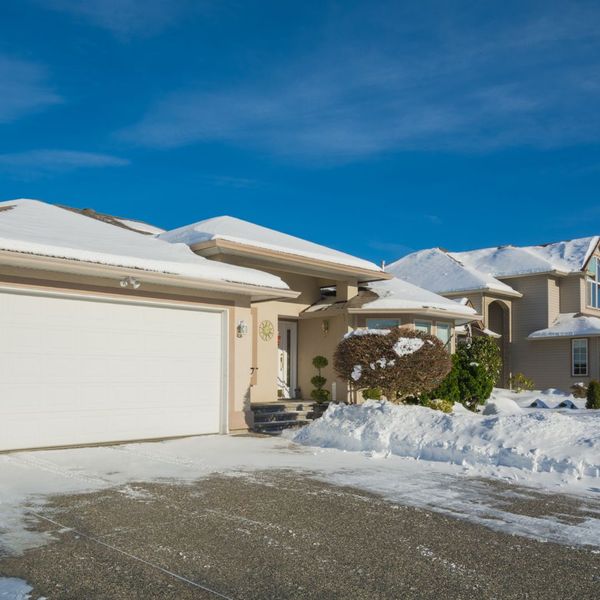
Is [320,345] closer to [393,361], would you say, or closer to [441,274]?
[393,361]

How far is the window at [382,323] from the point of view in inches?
713

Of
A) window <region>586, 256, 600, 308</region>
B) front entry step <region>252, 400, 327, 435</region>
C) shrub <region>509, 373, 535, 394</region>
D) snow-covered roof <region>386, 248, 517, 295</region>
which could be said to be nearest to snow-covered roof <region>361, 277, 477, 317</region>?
front entry step <region>252, 400, 327, 435</region>

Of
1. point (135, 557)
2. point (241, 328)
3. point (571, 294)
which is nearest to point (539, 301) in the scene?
point (571, 294)

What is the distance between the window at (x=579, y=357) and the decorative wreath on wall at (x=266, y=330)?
16727mm

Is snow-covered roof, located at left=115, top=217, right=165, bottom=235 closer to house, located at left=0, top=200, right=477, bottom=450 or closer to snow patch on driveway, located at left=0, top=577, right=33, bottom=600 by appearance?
house, located at left=0, top=200, right=477, bottom=450

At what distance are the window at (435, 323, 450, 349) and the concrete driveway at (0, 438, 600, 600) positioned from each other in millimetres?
11697

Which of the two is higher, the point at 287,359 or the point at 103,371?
the point at 287,359

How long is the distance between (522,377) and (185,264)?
1982 centimetres

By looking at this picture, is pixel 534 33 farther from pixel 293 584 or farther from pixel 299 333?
pixel 293 584

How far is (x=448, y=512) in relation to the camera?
6562mm

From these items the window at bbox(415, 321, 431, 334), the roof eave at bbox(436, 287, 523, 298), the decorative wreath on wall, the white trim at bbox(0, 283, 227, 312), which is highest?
the roof eave at bbox(436, 287, 523, 298)

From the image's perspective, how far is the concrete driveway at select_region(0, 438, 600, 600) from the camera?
432 cm

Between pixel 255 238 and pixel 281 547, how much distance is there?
11.2 m

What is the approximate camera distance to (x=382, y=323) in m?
18.2
